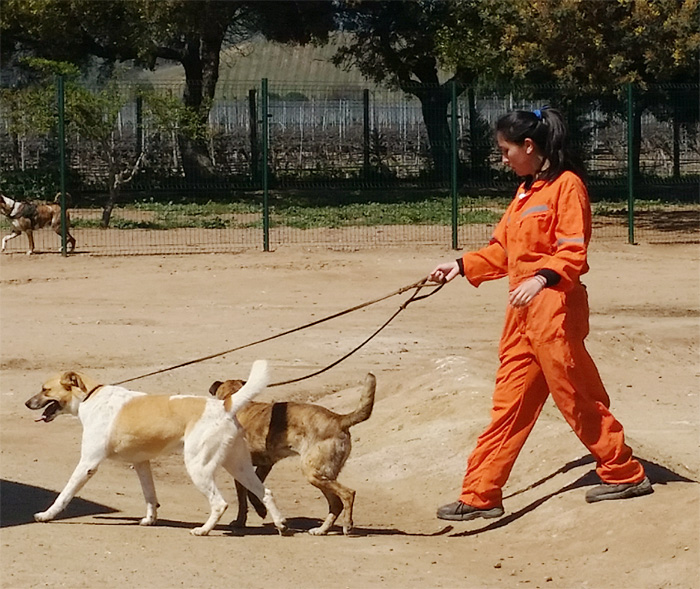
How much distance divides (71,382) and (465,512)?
2.40m

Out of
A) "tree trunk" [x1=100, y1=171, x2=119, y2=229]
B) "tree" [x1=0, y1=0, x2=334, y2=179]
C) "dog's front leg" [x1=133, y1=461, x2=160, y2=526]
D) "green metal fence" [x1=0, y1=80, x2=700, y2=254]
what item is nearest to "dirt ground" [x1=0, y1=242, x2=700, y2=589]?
"dog's front leg" [x1=133, y1=461, x2=160, y2=526]

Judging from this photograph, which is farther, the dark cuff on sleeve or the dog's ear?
the dog's ear

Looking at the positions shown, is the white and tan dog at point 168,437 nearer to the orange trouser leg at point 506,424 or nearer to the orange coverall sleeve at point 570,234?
the orange trouser leg at point 506,424

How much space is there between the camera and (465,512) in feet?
25.6

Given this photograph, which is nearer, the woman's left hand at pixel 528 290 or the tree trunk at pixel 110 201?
the woman's left hand at pixel 528 290

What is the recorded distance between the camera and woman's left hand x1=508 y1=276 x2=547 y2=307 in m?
6.87

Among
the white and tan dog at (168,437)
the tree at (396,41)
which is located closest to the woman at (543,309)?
the white and tan dog at (168,437)

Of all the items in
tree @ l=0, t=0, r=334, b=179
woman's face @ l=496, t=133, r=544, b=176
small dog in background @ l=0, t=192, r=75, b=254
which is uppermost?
tree @ l=0, t=0, r=334, b=179

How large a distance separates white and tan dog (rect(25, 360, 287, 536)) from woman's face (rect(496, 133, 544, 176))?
5.86 ft

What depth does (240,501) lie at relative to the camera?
8055 millimetres

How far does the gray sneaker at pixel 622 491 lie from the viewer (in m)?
7.40

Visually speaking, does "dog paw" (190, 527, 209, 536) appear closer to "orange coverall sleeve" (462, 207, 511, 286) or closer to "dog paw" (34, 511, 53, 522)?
"dog paw" (34, 511, 53, 522)

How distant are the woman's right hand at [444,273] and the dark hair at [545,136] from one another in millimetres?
714

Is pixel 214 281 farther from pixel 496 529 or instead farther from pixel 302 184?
pixel 496 529
